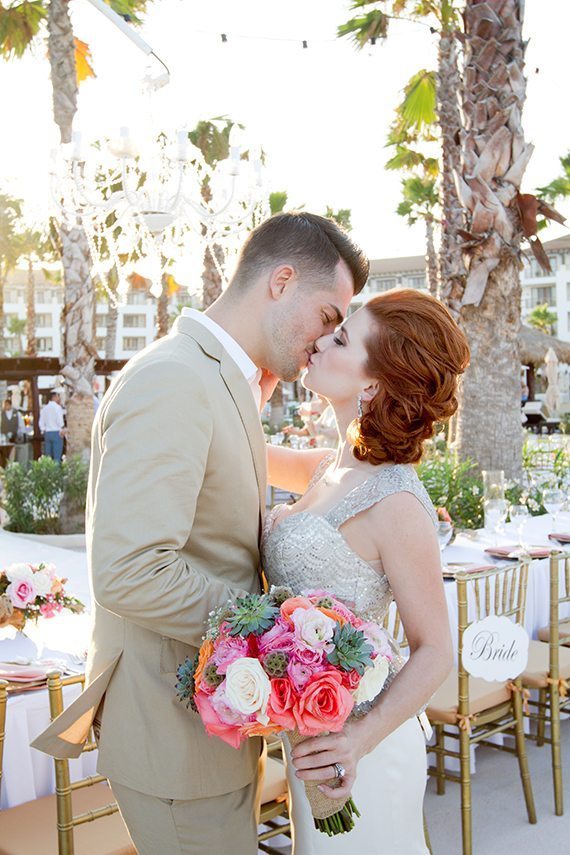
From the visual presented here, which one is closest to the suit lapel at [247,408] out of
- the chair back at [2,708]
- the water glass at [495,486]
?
the chair back at [2,708]

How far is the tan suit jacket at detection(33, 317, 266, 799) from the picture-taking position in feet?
5.51

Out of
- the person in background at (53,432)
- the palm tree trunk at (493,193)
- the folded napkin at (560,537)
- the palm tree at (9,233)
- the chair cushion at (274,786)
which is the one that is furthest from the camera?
the palm tree at (9,233)

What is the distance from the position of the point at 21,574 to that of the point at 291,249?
1749mm

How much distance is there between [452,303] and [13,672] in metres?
7.56

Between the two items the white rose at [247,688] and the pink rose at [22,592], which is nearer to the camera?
the white rose at [247,688]

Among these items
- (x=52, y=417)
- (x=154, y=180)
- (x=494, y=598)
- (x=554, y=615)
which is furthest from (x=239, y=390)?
(x=52, y=417)

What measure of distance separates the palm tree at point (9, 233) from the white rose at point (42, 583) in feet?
123

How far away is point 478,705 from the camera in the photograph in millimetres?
3871

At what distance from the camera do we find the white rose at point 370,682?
68.4 inches

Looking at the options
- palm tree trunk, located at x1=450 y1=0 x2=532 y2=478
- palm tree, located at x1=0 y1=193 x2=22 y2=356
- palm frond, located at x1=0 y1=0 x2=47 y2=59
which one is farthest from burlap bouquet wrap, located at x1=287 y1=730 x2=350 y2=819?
palm tree, located at x1=0 y1=193 x2=22 y2=356

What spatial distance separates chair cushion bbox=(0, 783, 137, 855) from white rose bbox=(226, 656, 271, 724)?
123 cm

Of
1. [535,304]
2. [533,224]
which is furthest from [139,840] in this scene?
[535,304]

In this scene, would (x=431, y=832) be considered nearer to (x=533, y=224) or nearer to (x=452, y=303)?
(x=533, y=224)

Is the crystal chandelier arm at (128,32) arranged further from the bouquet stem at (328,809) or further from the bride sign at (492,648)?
the bouquet stem at (328,809)
